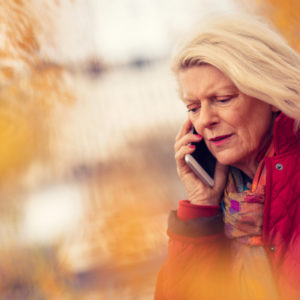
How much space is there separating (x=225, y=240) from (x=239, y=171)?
0.54 feet

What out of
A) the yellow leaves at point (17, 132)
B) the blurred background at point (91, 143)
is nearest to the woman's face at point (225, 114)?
the blurred background at point (91, 143)

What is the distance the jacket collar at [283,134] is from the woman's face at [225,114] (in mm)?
25

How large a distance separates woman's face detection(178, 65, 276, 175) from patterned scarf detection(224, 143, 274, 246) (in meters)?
0.05

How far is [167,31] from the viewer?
2.65 feet

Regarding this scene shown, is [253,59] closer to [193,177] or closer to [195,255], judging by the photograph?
[193,177]

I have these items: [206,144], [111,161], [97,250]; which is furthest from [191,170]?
[97,250]

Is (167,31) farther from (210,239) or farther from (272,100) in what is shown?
(210,239)

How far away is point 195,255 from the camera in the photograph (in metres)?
0.74

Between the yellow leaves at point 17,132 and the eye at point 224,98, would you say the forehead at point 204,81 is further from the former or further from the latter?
the yellow leaves at point 17,132

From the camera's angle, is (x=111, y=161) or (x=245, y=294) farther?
(x=111, y=161)

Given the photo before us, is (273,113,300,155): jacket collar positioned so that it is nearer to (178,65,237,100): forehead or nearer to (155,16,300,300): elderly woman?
(155,16,300,300): elderly woman

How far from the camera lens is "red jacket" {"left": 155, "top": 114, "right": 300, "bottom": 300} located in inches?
25.9

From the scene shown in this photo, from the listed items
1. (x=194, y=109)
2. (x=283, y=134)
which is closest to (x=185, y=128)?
(x=194, y=109)

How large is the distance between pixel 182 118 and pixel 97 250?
392mm
